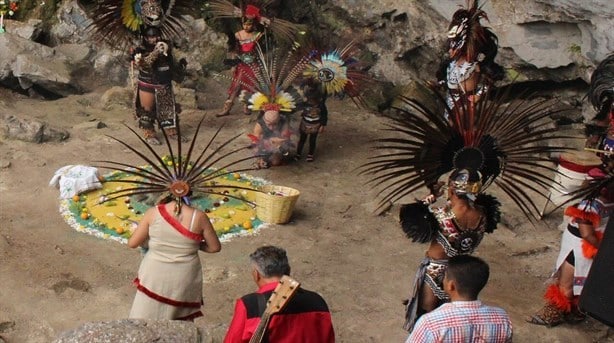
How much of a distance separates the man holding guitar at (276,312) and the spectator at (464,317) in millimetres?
495

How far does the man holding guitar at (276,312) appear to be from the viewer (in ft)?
12.6

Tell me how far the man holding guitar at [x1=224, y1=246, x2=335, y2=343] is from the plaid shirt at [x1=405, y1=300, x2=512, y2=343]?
1.66ft

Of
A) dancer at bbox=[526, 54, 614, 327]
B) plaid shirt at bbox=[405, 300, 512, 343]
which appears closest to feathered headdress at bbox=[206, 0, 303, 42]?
dancer at bbox=[526, 54, 614, 327]

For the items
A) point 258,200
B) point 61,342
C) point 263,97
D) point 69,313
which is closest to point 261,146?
point 263,97

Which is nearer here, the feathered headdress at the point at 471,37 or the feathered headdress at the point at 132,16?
the feathered headdress at the point at 471,37

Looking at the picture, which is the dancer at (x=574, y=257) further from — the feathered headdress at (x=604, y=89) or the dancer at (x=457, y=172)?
the feathered headdress at (x=604, y=89)

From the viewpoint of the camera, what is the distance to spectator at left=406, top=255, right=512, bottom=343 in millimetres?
3865

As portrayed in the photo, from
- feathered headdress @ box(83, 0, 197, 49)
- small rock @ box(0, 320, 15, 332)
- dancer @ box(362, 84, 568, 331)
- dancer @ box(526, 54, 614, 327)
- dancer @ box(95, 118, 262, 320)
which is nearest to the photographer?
dancer @ box(95, 118, 262, 320)

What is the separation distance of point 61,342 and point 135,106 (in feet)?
19.2

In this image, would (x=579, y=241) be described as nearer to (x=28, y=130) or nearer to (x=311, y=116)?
(x=311, y=116)

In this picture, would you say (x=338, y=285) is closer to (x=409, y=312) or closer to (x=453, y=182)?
(x=409, y=312)

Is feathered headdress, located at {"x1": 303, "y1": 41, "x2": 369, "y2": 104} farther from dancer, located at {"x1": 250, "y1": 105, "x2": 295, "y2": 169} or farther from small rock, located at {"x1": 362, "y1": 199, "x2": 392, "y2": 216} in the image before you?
small rock, located at {"x1": 362, "y1": 199, "x2": 392, "y2": 216}

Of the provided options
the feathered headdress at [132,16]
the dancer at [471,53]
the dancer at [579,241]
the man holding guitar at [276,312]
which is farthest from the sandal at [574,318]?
the feathered headdress at [132,16]

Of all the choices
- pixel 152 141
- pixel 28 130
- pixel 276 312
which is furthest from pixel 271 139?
pixel 276 312
